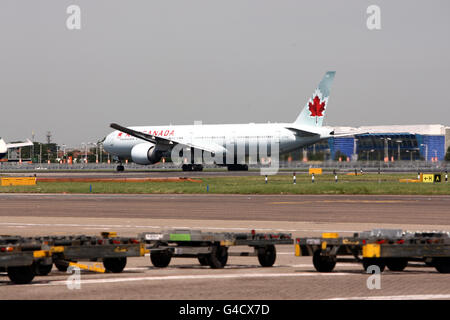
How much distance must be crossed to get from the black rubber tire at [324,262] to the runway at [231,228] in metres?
0.23

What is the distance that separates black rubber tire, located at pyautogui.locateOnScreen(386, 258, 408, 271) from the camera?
19.0 metres

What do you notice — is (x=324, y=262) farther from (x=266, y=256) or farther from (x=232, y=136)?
(x=232, y=136)

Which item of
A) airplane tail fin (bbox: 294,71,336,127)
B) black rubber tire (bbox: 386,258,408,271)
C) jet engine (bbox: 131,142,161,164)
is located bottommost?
black rubber tire (bbox: 386,258,408,271)

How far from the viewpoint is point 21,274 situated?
16.4 meters

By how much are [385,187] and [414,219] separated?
87.7 feet

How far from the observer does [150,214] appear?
39688 millimetres

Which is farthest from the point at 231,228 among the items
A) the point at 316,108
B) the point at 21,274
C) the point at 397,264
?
the point at 316,108

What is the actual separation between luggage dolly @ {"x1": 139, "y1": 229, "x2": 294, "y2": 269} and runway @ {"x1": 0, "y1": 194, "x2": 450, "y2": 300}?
316mm

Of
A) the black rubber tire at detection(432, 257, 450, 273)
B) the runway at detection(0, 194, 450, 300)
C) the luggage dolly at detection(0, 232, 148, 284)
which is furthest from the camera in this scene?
the black rubber tire at detection(432, 257, 450, 273)

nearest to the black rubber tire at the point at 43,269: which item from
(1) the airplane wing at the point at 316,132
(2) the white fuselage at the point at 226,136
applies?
(1) the airplane wing at the point at 316,132

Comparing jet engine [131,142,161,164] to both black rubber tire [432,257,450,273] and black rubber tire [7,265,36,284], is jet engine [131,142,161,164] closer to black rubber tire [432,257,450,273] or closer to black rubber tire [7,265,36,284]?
black rubber tire [432,257,450,273]

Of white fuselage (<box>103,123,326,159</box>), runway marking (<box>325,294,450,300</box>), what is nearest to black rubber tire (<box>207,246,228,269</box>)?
runway marking (<box>325,294,450,300</box>)

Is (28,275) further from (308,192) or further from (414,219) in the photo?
(308,192)
